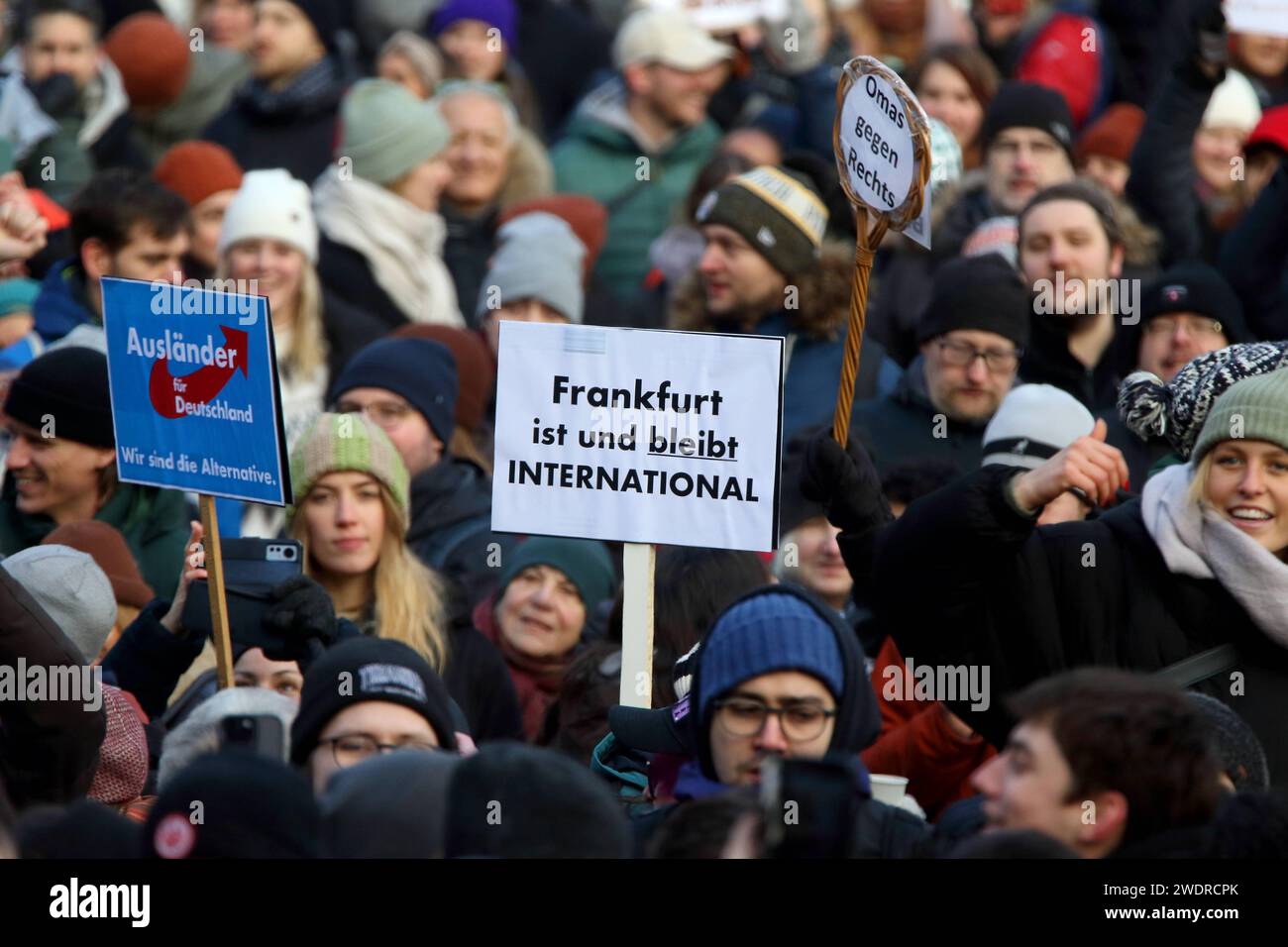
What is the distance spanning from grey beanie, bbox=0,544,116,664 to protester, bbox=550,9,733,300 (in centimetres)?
507

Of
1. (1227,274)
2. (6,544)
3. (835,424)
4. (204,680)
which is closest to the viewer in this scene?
(835,424)

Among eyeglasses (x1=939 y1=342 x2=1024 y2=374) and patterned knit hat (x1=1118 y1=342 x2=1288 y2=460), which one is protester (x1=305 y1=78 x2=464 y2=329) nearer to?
eyeglasses (x1=939 y1=342 x2=1024 y2=374)

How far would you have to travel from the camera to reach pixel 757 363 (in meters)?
6.06

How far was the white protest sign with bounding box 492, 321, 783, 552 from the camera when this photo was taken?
6.03m

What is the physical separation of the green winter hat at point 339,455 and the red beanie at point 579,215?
340 cm

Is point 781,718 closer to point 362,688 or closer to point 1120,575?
point 362,688

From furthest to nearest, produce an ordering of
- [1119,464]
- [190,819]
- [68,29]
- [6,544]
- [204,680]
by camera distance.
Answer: [68,29]
[6,544]
[204,680]
[1119,464]
[190,819]

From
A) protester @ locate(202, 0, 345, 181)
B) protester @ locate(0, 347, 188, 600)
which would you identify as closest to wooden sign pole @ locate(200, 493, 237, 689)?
protester @ locate(0, 347, 188, 600)

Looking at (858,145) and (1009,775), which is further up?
(858,145)

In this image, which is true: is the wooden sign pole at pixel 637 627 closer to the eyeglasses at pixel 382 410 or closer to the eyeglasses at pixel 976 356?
the eyeglasses at pixel 382 410
